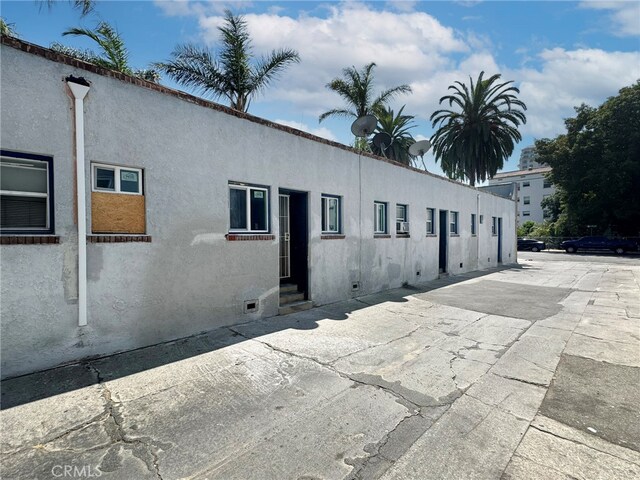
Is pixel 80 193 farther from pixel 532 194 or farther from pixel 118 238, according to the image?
pixel 532 194

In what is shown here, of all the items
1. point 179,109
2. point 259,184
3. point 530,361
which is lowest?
point 530,361

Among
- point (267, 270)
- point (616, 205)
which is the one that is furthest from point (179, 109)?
point (616, 205)

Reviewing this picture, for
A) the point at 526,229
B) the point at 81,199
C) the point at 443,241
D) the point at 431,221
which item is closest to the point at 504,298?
the point at 431,221

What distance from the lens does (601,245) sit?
32.3 meters

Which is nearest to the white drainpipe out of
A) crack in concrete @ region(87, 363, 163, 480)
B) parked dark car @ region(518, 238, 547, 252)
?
crack in concrete @ region(87, 363, 163, 480)

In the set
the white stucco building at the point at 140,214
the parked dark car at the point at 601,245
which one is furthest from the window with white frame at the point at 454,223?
the parked dark car at the point at 601,245

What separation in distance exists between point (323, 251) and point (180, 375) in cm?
490

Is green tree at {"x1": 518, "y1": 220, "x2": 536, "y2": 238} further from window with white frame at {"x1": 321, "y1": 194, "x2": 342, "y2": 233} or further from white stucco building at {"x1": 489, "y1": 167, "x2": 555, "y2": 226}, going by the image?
window with white frame at {"x1": 321, "y1": 194, "x2": 342, "y2": 233}

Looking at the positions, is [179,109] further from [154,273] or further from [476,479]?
[476,479]

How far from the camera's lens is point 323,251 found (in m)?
8.70

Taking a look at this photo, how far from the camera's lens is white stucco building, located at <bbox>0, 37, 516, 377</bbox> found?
4.36 meters

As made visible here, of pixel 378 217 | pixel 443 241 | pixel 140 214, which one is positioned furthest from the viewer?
pixel 443 241

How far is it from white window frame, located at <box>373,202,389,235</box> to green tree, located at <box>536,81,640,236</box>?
33.0m

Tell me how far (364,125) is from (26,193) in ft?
29.1
